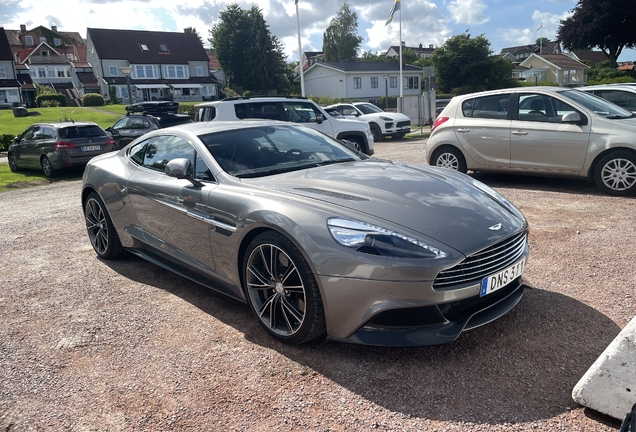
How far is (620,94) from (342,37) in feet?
229

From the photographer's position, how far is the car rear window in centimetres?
1380

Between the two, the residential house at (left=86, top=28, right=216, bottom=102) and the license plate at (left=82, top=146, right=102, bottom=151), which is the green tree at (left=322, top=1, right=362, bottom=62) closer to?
the residential house at (left=86, top=28, right=216, bottom=102)

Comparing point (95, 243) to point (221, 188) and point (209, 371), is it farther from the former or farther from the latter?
point (209, 371)

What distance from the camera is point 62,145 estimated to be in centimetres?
1358

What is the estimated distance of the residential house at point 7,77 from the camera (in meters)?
57.5

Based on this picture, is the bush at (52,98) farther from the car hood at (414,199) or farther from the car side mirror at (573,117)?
the car hood at (414,199)

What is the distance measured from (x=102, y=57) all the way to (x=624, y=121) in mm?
63478

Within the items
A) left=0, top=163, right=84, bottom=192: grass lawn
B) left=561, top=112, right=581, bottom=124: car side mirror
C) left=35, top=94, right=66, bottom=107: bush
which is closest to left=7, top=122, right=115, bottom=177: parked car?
left=0, top=163, right=84, bottom=192: grass lawn

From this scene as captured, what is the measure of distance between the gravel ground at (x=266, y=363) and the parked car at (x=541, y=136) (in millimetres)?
2685

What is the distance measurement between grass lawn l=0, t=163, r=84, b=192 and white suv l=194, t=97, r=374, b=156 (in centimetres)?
521

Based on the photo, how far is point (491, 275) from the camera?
308 centimetres

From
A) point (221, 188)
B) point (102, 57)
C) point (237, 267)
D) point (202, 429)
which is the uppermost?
point (102, 57)

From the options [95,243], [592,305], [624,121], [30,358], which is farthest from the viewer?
[624,121]

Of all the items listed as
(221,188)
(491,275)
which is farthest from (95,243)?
(491,275)
